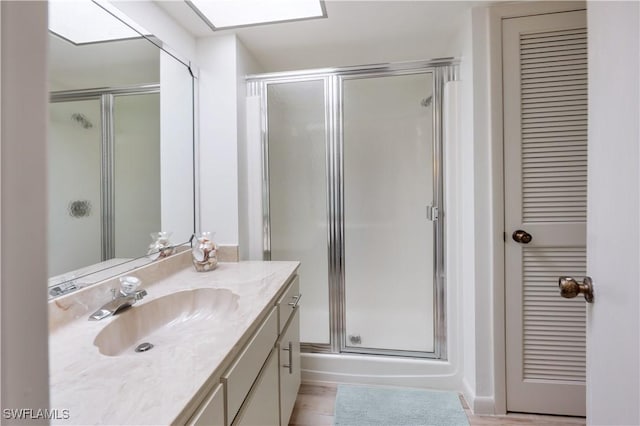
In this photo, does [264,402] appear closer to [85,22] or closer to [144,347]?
[144,347]

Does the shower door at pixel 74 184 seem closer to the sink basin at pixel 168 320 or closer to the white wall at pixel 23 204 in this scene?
the sink basin at pixel 168 320

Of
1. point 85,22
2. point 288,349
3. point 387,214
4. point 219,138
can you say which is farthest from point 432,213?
point 85,22

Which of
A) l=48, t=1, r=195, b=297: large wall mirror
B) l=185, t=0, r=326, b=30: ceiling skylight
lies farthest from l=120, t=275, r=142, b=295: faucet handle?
l=185, t=0, r=326, b=30: ceiling skylight

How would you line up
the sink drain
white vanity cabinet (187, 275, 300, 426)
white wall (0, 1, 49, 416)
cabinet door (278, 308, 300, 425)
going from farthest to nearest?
cabinet door (278, 308, 300, 425)
the sink drain
white vanity cabinet (187, 275, 300, 426)
white wall (0, 1, 49, 416)

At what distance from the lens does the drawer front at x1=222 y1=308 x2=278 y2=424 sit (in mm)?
752

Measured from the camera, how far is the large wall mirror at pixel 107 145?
0.98 metres

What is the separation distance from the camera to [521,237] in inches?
59.4

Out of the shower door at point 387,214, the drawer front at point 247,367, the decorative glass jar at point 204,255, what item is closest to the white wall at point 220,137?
the decorative glass jar at point 204,255

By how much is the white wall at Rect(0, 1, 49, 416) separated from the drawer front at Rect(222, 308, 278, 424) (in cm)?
56

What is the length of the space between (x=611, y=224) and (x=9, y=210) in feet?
3.20

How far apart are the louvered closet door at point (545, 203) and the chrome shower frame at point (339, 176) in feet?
1.22

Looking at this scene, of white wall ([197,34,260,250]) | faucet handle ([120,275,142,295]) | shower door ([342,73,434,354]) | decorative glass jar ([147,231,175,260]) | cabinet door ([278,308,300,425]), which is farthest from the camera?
shower door ([342,73,434,354])

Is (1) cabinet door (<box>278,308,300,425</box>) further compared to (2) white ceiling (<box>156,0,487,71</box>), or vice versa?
(2) white ceiling (<box>156,0,487,71</box>)

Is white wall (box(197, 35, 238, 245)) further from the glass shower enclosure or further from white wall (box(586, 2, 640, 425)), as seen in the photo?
white wall (box(586, 2, 640, 425))
